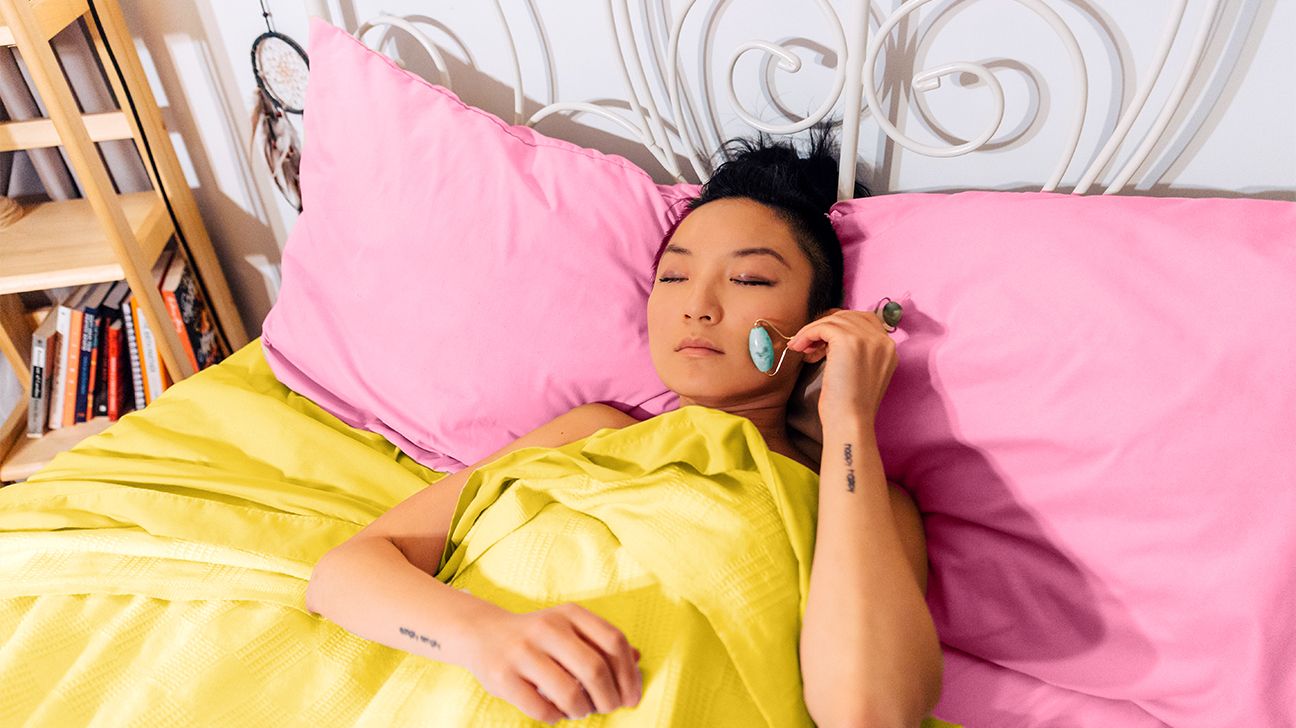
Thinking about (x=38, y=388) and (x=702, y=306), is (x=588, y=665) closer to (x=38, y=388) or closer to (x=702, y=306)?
(x=702, y=306)

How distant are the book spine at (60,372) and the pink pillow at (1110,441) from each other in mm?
1581

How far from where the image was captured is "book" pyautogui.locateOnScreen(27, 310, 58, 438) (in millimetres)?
1564

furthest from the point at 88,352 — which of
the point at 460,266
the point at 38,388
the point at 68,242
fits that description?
the point at 460,266

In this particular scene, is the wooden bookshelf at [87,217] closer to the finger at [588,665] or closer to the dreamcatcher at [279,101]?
the dreamcatcher at [279,101]

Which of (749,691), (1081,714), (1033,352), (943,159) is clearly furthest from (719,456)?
(943,159)

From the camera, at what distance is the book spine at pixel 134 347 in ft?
5.13

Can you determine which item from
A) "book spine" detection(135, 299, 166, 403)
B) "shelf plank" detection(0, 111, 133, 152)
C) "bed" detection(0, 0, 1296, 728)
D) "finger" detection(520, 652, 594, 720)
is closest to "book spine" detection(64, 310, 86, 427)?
"book spine" detection(135, 299, 166, 403)

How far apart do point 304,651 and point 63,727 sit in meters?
0.23

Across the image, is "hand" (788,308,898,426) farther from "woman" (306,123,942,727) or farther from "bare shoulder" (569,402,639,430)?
"bare shoulder" (569,402,639,430)

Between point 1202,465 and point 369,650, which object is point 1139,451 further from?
point 369,650

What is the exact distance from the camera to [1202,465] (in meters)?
0.77

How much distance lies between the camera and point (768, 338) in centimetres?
87

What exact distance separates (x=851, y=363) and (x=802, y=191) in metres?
0.30

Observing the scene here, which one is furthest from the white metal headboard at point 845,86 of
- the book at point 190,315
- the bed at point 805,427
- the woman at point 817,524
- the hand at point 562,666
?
the hand at point 562,666
